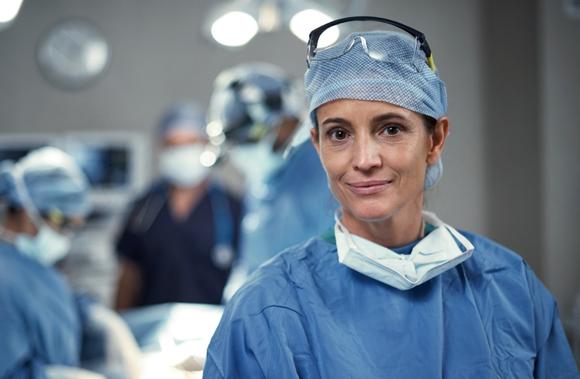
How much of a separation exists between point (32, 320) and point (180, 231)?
1.22 m

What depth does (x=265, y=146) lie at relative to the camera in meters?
2.04

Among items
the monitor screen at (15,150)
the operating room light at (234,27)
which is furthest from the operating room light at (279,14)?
the monitor screen at (15,150)

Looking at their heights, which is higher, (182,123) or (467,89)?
(467,89)

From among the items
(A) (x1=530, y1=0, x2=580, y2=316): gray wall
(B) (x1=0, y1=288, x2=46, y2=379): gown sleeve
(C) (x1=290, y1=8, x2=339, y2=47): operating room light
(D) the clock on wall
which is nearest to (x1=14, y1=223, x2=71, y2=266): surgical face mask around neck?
(B) (x1=0, y1=288, x2=46, y2=379): gown sleeve

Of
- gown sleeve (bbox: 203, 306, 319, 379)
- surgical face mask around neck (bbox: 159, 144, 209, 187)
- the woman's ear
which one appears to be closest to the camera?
gown sleeve (bbox: 203, 306, 319, 379)

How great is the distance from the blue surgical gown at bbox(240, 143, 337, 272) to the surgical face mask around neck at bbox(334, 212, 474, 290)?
2.01 feet

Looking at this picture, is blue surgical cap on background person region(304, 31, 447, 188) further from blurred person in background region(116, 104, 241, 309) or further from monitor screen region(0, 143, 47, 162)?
monitor screen region(0, 143, 47, 162)

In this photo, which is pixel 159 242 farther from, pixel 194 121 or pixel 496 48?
pixel 496 48

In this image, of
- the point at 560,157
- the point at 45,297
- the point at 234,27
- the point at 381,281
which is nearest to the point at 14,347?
the point at 45,297

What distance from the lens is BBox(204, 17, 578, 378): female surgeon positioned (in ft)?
2.99

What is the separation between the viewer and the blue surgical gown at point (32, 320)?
1.69 meters

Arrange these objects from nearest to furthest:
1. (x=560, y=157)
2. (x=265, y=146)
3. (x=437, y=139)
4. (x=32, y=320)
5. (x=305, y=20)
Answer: (x=437, y=139) → (x=32, y=320) → (x=265, y=146) → (x=305, y=20) → (x=560, y=157)

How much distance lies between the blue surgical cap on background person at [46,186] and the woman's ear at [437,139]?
1.55m

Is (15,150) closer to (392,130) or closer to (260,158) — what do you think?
(260,158)
